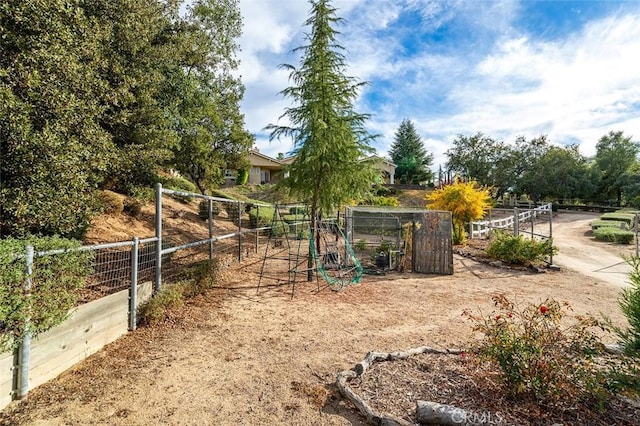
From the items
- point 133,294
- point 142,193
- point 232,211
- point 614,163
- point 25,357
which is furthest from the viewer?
point 614,163

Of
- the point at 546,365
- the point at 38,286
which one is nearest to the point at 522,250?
the point at 546,365

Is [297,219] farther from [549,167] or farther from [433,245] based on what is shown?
[549,167]

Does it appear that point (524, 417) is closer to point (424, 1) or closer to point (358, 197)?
point (358, 197)

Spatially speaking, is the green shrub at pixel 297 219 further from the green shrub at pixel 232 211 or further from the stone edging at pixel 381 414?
the stone edging at pixel 381 414

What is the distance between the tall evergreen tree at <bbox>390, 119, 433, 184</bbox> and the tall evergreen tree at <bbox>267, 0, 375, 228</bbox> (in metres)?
35.1

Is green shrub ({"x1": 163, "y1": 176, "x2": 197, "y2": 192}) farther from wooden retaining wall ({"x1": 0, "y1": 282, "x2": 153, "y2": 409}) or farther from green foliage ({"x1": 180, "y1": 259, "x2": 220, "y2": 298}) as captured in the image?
wooden retaining wall ({"x1": 0, "y1": 282, "x2": 153, "y2": 409})

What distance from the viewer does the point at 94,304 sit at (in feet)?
11.3

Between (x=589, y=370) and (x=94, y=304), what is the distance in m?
4.75

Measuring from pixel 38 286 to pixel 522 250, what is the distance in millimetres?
10338

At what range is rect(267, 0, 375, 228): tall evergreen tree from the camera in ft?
22.7

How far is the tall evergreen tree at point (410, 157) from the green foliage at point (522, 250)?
32264 millimetres

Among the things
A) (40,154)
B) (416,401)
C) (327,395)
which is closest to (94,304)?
(327,395)

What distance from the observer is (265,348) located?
3.78 m

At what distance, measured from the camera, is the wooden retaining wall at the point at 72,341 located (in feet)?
8.28
